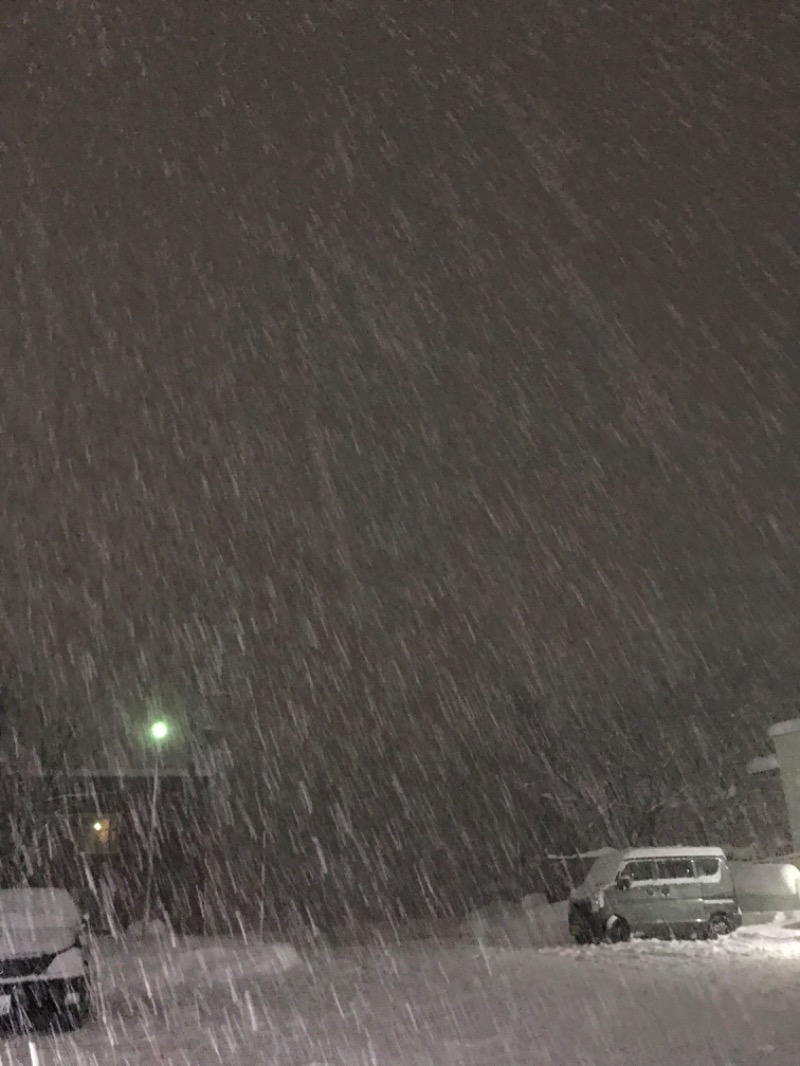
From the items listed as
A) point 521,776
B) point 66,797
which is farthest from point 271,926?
A: point 521,776

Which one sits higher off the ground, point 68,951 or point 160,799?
point 68,951

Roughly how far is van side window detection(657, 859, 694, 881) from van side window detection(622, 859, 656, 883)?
149 mm

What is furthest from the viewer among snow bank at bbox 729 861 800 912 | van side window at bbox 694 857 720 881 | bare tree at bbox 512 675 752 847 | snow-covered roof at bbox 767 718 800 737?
bare tree at bbox 512 675 752 847

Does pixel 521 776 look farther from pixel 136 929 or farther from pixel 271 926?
pixel 136 929

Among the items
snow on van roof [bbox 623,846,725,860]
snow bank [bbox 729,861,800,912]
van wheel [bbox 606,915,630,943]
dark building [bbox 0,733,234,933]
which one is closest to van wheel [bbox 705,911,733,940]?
snow on van roof [bbox 623,846,725,860]

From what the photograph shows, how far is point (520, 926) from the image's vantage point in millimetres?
26422

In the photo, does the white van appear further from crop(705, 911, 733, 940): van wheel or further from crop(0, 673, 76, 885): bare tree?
crop(0, 673, 76, 885): bare tree

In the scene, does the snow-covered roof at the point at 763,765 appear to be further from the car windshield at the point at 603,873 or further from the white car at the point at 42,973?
the white car at the point at 42,973

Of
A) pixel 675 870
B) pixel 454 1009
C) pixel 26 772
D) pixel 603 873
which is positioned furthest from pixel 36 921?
pixel 26 772

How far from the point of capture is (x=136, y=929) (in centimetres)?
2744

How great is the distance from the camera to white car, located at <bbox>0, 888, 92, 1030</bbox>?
11.3 m

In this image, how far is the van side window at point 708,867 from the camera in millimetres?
20312

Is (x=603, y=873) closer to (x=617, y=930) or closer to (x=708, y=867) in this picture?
(x=617, y=930)

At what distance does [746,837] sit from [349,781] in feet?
54.6
